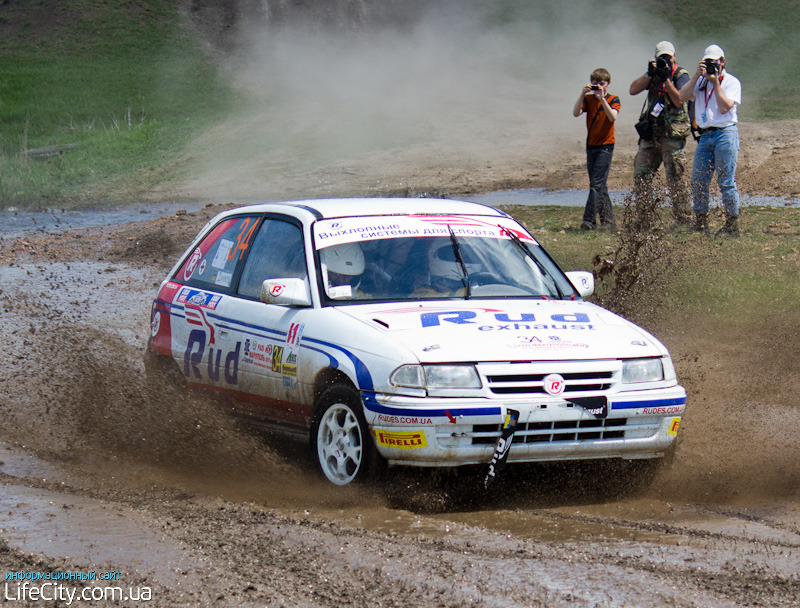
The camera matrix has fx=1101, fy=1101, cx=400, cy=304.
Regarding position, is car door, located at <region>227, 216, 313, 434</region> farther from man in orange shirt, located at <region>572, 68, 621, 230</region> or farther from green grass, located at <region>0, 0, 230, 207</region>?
green grass, located at <region>0, 0, 230, 207</region>

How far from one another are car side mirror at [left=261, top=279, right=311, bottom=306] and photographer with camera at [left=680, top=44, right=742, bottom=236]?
6.28m

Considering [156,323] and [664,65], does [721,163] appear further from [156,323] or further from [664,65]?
[156,323]

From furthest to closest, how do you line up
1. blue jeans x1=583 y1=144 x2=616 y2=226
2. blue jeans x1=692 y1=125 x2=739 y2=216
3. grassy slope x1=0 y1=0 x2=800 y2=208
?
grassy slope x1=0 y1=0 x2=800 y2=208 < blue jeans x1=583 y1=144 x2=616 y2=226 < blue jeans x1=692 y1=125 x2=739 y2=216

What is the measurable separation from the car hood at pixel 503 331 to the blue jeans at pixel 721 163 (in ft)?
18.7

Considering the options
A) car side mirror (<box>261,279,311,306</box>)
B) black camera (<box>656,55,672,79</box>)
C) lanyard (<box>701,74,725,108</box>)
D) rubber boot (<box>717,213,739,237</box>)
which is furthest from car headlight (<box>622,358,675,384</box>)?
black camera (<box>656,55,672,79</box>)

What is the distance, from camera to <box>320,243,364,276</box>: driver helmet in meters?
6.25

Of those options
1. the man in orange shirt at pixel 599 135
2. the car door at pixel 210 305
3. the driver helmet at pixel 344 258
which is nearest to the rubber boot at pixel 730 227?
the man in orange shirt at pixel 599 135

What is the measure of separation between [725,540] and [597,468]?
3.41ft

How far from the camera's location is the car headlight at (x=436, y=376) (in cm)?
520

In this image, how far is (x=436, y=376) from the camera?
5.20m

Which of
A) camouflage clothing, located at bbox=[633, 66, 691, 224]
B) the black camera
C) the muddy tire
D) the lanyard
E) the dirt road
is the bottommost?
the dirt road

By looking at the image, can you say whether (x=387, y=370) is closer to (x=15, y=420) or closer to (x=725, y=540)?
(x=725, y=540)

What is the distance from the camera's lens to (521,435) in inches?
204

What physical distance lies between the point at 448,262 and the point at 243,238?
1395mm
